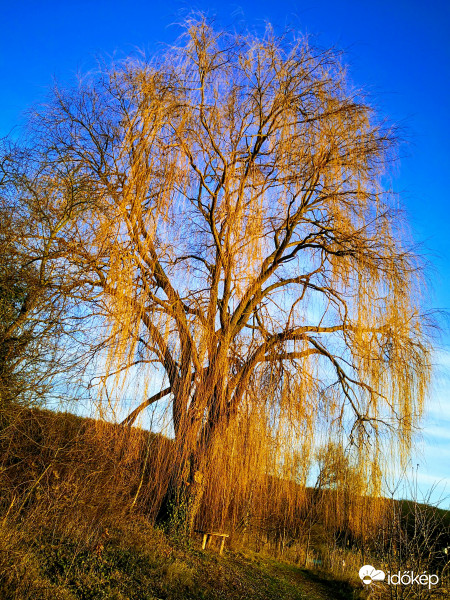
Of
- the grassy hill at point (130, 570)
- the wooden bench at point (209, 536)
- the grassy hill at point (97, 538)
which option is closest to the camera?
the grassy hill at point (130, 570)

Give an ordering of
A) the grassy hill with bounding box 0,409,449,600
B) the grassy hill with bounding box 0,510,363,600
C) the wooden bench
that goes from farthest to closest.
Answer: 1. the wooden bench
2. the grassy hill with bounding box 0,409,449,600
3. the grassy hill with bounding box 0,510,363,600

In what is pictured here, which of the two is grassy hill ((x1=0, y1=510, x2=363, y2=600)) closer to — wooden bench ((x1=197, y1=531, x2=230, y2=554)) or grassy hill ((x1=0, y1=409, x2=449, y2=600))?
grassy hill ((x1=0, y1=409, x2=449, y2=600))

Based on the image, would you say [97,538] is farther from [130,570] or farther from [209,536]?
[209,536]

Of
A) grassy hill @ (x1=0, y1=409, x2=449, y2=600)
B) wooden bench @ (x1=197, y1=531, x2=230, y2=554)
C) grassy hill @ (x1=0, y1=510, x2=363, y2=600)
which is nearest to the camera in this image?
grassy hill @ (x1=0, y1=510, x2=363, y2=600)

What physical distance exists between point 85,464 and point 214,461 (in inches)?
63.8

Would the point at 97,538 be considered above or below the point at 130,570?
above

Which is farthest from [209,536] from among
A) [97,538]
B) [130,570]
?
[130,570]

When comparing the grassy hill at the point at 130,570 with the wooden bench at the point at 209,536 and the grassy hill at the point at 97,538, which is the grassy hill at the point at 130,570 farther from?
the wooden bench at the point at 209,536

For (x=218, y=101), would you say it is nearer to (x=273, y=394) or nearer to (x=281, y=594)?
(x=273, y=394)

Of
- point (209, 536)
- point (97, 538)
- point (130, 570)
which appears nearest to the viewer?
point (130, 570)

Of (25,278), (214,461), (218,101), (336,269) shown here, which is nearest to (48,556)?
(214,461)

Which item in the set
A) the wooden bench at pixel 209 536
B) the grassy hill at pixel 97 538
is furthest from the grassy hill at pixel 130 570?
the wooden bench at pixel 209 536

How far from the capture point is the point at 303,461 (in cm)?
627

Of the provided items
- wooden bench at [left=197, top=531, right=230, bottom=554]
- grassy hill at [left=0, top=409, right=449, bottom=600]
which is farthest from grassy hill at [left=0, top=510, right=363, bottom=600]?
wooden bench at [left=197, top=531, right=230, bottom=554]
